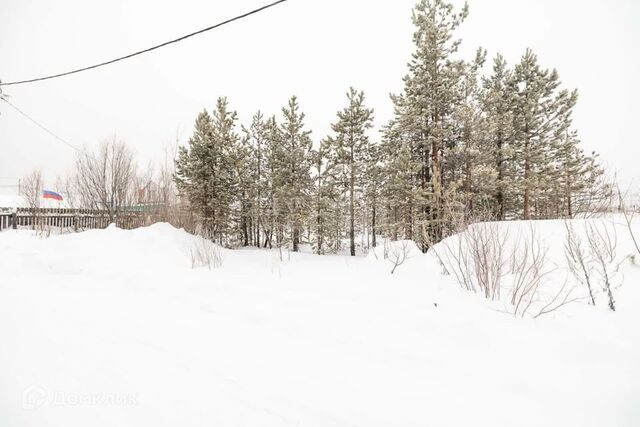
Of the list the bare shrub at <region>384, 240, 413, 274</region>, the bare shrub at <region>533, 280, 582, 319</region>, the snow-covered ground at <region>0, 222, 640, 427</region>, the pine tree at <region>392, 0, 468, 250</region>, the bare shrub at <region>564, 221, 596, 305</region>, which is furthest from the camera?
the pine tree at <region>392, 0, 468, 250</region>

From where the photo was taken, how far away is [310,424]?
1.79 m

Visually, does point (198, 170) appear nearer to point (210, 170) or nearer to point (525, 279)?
point (210, 170)

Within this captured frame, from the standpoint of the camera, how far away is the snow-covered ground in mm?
1909

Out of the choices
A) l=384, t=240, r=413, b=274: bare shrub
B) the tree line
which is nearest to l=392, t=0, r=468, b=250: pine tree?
the tree line

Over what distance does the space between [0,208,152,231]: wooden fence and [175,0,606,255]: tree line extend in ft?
13.4

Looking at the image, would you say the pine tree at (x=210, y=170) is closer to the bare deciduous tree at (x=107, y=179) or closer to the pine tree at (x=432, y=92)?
the bare deciduous tree at (x=107, y=179)

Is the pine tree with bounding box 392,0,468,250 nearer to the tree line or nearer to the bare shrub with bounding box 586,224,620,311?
the tree line

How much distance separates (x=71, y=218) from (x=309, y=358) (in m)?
20.2

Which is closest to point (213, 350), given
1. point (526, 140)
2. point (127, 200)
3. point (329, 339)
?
point (329, 339)

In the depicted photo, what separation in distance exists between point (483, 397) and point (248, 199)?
16.8 meters

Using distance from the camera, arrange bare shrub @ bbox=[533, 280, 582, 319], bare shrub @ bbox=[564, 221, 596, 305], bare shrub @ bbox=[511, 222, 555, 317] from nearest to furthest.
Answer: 1. bare shrub @ bbox=[533, 280, 582, 319]
2. bare shrub @ bbox=[511, 222, 555, 317]
3. bare shrub @ bbox=[564, 221, 596, 305]

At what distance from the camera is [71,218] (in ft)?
50.9

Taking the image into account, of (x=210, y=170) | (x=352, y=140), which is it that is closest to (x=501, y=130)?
(x=352, y=140)

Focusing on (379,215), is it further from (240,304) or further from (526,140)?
(240,304)
